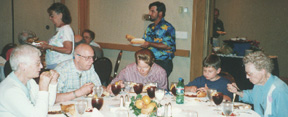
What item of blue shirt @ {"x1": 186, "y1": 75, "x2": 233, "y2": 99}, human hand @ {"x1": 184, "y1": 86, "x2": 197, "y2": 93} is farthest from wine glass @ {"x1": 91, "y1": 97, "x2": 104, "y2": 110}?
blue shirt @ {"x1": 186, "y1": 75, "x2": 233, "y2": 99}

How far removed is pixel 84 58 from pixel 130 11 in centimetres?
353

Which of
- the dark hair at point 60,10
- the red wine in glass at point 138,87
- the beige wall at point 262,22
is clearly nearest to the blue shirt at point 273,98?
the red wine in glass at point 138,87

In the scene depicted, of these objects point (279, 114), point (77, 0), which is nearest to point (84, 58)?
point (279, 114)

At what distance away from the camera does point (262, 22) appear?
26.8ft

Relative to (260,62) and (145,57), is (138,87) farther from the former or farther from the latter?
(260,62)

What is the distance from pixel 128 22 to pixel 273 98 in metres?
4.26

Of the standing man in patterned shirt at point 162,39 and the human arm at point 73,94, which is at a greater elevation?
the standing man in patterned shirt at point 162,39

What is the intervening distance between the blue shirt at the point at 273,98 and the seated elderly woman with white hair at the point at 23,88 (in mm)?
1579

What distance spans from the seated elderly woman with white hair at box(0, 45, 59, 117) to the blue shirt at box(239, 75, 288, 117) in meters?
1.58

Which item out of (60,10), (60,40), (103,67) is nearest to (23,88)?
(60,40)

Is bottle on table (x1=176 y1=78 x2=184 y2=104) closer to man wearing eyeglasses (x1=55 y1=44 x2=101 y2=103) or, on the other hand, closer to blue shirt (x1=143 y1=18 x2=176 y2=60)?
man wearing eyeglasses (x1=55 y1=44 x2=101 y2=103)

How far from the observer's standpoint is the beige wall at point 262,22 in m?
7.73

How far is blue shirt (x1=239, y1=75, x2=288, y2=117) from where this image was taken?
1.92 m

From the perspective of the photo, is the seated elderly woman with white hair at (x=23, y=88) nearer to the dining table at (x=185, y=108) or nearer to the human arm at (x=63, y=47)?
the dining table at (x=185, y=108)
